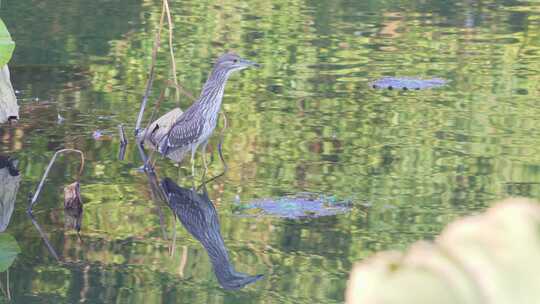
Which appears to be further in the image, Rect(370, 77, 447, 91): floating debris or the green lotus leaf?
Rect(370, 77, 447, 91): floating debris

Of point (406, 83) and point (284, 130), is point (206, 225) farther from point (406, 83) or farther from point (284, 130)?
point (406, 83)

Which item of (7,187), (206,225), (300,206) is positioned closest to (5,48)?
(7,187)

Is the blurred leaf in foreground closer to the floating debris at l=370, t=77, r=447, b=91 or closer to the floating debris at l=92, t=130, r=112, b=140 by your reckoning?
the floating debris at l=92, t=130, r=112, b=140

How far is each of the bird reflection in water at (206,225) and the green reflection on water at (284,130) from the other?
0.06 m

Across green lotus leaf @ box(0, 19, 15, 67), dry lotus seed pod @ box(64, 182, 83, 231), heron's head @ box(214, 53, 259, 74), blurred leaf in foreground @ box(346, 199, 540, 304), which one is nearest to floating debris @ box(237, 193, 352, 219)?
dry lotus seed pod @ box(64, 182, 83, 231)

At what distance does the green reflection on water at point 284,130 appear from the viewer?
4.86 m

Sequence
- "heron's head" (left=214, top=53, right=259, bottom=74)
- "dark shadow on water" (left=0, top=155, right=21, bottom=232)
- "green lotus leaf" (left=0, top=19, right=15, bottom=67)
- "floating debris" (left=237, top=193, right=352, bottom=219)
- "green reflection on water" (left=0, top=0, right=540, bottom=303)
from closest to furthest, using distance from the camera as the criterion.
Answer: "green reflection on water" (left=0, top=0, right=540, bottom=303) → "floating debris" (left=237, top=193, right=352, bottom=219) → "dark shadow on water" (left=0, top=155, right=21, bottom=232) → "green lotus leaf" (left=0, top=19, right=15, bottom=67) → "heron's head" (left=214, top=53, right=259, bottom=74)

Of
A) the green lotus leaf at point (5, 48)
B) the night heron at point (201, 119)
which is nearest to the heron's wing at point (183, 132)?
the night heron at point (201, 119)

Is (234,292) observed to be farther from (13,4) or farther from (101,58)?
(13,4)

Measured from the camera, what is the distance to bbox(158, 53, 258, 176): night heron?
6.37 m

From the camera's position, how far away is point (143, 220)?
18.1ft

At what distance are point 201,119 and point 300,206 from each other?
1.05 metres

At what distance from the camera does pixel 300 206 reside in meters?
5.59

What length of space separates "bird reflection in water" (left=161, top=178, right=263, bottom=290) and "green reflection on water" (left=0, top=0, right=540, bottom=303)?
0.20ft
